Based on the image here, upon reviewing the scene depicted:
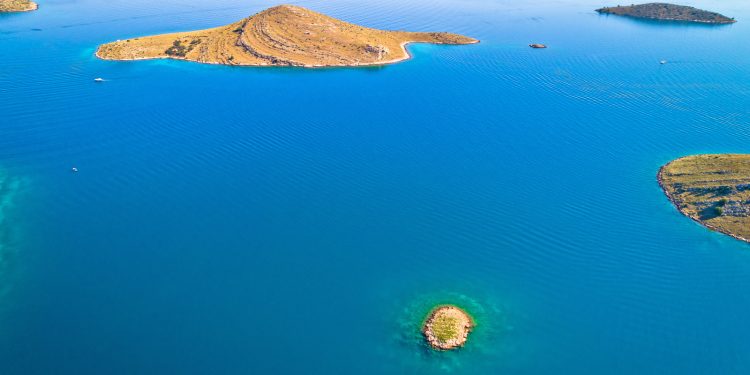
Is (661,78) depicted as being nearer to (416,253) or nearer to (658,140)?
(658,140)

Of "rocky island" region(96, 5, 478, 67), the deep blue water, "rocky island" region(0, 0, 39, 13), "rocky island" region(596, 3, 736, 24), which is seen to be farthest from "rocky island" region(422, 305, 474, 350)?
"rocky island" region(0, 0, 39, 13)

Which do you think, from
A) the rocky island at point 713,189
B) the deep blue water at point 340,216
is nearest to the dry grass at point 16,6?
the deep blue water at point 340,216

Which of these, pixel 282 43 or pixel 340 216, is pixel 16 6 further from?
pixel 340 216

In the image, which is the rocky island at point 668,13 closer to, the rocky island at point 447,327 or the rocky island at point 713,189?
the rocky island at point 713,189

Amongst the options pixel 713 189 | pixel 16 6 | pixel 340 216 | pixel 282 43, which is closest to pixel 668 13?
pixel 713 189

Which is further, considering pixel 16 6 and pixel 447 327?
pixel 16 6

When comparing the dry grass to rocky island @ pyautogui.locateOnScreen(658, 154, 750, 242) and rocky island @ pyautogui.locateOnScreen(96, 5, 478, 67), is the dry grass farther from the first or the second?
rocky island @ pyautogui.locateOnScreen(658, 154, 750, 242)
